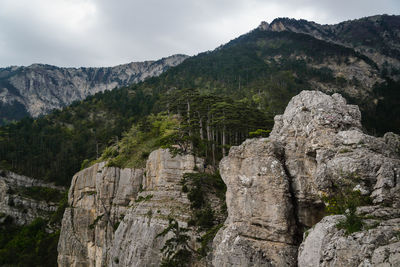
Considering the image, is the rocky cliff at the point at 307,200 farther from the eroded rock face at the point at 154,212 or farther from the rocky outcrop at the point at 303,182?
the eroded rock face at the point at 154,212

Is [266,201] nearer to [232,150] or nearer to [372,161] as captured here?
[232,150]

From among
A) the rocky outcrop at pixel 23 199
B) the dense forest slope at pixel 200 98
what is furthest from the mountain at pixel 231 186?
the rocky outcrop at pixel 23 199

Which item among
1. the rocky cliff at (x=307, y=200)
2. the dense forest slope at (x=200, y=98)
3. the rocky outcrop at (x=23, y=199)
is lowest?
the rocky outcrop at (x=23, y=199)

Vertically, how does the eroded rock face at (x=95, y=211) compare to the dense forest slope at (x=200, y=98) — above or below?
below

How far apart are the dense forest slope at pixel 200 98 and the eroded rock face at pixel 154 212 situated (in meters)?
12.8

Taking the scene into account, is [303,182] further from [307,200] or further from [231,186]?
[231,186]

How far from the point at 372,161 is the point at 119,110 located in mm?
108304

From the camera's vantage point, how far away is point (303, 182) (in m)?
20.0

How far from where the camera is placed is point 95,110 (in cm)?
11894

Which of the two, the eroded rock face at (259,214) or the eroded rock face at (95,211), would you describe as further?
the eroded rock face at (95,211)

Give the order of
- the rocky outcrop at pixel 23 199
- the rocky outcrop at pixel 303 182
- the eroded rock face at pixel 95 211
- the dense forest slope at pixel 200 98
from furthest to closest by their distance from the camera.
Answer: the dense forest slope at pixel 200 98 < the rocky outcrop at pixel 23 199 < the eroded rock face at pixel 95 211 < the rocky outcrop at pixel 303 182

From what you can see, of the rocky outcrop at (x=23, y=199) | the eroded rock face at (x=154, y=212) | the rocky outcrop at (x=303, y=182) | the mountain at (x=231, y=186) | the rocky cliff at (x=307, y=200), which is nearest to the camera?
the rocky cliff at (x=307, y=200)

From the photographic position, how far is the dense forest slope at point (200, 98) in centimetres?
8019

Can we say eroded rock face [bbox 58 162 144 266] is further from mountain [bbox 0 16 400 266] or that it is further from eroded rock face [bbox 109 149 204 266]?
eroded rock face [bbox 109 149 204 266]
